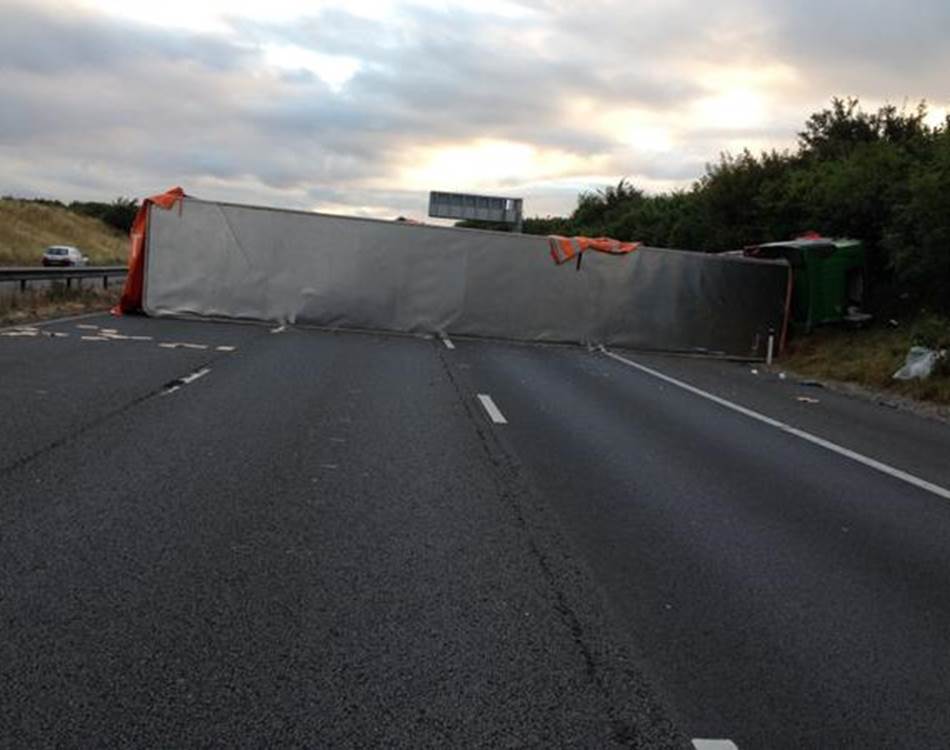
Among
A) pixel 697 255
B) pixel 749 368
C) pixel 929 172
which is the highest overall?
pixel 929 172

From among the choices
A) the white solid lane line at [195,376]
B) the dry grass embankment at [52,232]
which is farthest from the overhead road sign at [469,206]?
the white solid lane line at [195,376]

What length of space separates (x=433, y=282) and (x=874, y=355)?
10094mm

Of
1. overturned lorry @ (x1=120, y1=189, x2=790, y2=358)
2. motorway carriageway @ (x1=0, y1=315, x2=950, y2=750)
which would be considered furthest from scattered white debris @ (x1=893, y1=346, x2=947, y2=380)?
overturned lorry @ (x1=120, y1=189, x2=790, y2=358)

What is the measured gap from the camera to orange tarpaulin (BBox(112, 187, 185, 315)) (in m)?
24.0

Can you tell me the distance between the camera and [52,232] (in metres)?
90.4

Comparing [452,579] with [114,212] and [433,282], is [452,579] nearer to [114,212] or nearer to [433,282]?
[433,282]

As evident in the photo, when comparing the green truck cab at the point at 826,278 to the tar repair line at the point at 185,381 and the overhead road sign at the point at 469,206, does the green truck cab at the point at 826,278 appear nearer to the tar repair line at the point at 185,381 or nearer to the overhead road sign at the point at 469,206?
the tar repair line at the point at 185,381

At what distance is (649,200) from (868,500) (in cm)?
5232

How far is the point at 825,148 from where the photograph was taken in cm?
3628

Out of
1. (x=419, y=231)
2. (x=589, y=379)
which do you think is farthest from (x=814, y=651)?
(x=419, y=231)

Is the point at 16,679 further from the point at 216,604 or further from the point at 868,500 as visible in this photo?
the point at 868,500

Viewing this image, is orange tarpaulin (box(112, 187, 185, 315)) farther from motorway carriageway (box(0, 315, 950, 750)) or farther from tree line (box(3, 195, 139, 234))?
tree line (box(3, 195, 139, 234))

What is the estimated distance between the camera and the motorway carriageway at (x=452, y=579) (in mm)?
3982

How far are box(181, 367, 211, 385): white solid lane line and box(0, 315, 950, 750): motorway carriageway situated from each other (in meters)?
1.37
